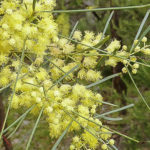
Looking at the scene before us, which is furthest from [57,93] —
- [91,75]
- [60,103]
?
[91,75]

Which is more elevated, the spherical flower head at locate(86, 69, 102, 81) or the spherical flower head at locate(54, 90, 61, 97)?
the spherical flower head at locate(86, 69, 102, 81)

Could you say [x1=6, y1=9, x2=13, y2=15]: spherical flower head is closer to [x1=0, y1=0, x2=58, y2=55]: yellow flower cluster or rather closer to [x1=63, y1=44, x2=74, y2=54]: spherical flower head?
[x1=0, y1=0, x2=58, y2=55]: yellow flower cluster

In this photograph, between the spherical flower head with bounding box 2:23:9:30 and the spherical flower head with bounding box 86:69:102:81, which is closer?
the spherical flower head with bounding box 2:23:9:30

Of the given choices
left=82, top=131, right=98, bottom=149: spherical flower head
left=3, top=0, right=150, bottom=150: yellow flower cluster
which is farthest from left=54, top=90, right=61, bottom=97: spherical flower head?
left=82, top=131, right=98, bottom=149: spherical flower head

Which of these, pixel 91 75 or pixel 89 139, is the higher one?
pixel 91 75

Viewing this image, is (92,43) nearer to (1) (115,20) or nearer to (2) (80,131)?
(2) (80,131)

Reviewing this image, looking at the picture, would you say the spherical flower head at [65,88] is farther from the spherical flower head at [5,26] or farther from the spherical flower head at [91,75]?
the spherical flower head at [5,26]

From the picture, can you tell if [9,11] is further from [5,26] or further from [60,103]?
[60,103]

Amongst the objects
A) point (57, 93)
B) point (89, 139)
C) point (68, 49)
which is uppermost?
point (68, 49)

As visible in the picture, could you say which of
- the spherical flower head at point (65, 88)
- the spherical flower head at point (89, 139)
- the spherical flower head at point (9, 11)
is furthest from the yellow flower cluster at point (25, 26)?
the spherical flower head at point (89, 139)

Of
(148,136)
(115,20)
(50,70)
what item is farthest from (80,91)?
(115,20)

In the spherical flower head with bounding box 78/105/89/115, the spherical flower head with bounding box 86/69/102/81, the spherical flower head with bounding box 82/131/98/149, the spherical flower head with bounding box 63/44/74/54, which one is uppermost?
the spherical flower head with bounding box 63/44/74/54
